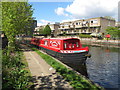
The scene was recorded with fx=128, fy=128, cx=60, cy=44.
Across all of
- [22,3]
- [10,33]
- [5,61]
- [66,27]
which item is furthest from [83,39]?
[5,61]

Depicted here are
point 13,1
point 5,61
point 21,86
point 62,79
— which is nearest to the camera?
point 21,86

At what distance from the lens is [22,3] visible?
21266 millimetres

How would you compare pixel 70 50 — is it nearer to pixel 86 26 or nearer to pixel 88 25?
pixel 88 25

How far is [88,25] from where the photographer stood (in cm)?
5944

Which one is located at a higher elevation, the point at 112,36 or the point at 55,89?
the point at 112,36

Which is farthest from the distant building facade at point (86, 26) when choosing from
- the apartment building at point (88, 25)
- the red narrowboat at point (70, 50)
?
the red narrowboat at point (70, 50)

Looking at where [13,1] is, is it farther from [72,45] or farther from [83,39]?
[83,39]

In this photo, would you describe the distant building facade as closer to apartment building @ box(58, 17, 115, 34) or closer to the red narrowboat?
apartment building @ box(58, 17, 115, 34)

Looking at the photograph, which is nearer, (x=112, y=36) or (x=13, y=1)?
(x=13, y=1)

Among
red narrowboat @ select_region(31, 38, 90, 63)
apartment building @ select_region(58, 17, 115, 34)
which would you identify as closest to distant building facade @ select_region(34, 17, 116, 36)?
apartment building @ select_region(58, 17, 115, 34)

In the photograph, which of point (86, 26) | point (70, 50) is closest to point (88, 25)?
point (86, 26)

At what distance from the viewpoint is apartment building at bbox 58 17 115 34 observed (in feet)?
183

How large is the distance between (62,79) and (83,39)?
4752 centimetres

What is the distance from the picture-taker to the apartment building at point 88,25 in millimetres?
55750
